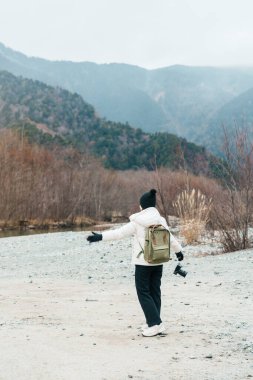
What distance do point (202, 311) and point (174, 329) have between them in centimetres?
116

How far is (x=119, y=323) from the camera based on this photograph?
747 centimetres

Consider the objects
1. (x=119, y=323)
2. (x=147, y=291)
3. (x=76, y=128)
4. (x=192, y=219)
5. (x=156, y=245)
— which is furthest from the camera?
(x=76, y=128)

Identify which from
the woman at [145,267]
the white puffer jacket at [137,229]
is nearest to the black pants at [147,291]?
the woman at [145,267]

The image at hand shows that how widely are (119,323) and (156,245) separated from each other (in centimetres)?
145

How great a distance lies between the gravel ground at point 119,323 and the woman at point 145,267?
207mm

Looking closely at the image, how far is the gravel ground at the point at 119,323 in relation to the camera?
541 centimetres

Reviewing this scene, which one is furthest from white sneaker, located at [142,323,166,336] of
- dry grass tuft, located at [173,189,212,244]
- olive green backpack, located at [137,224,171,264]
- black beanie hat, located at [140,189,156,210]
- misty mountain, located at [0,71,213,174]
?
misty mountain, located at [0,71,213,174]

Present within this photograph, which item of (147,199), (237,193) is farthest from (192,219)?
(147,199)

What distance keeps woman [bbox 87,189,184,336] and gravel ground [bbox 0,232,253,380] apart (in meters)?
0.21

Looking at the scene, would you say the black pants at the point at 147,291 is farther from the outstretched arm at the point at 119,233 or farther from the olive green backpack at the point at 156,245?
the outstretched arm at the point at 119,233

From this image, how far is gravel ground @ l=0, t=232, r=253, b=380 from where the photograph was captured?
541 centimetres

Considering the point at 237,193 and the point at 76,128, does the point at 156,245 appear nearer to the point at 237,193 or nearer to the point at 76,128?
the point at 237,193

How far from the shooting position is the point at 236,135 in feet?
45.6

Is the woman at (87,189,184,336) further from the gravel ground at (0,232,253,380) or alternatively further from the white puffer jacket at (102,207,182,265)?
the gravel ground at (0,232,253,380)
